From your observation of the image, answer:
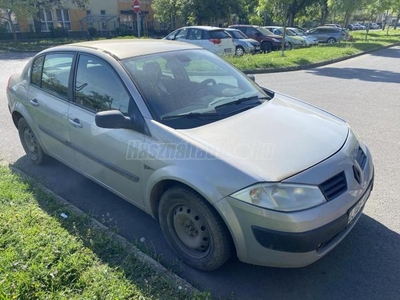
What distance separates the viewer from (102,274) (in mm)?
2336

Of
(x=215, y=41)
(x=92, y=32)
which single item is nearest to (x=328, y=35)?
(x=215, y=41)

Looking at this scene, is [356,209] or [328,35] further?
[328,35]

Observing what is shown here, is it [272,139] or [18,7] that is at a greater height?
[18,7]

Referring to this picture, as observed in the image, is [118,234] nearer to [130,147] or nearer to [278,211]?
[130,147]

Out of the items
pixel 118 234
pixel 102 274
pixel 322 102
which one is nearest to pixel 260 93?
pixel 118 234

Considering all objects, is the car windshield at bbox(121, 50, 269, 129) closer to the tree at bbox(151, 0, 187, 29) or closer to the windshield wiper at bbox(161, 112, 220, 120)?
the windshield wiper at bbox(161, 112, 220, 120)

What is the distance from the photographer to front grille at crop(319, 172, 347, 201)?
2092 millimetres

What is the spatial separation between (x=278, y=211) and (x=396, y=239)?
60.3 inches

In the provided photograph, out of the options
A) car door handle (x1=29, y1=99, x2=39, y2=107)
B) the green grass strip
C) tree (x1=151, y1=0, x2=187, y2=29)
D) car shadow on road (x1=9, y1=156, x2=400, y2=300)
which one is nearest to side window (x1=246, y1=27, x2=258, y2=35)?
tree (x1=151, y1=0, x2=187, y2=29)

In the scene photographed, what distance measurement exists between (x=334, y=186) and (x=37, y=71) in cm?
370

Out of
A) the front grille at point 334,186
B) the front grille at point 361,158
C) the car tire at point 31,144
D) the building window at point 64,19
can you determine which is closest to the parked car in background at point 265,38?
the car tire at point 31,144

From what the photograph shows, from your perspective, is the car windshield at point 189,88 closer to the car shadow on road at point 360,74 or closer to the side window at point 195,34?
the car shadow on road at point 360,74

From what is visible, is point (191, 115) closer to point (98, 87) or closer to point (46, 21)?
point (98, 87)

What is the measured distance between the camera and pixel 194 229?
2469 millimetres
